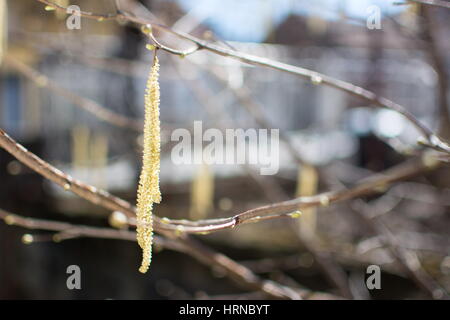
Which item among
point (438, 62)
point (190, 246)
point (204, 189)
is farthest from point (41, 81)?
point (204, 189)

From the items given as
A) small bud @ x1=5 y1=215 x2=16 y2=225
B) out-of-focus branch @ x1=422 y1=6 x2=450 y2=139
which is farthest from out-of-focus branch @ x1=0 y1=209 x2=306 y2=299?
out-of-focus branch @ x1=422 y1=6 x2=450 y2=139

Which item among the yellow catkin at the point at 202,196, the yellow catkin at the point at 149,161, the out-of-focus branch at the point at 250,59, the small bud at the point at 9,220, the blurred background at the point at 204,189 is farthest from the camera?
the yellow catkin at the point at 202,196

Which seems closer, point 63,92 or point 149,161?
point 149,161

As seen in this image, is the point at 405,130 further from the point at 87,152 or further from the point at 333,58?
the point at 87,152

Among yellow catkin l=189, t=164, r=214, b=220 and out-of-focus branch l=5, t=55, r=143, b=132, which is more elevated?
yellow catkin l=189, t=164, r=214, b=220

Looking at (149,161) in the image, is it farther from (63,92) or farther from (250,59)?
(63,92)

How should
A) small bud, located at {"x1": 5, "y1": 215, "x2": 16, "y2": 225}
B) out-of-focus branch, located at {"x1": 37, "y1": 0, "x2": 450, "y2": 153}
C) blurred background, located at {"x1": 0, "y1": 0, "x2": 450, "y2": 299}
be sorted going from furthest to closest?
blurred background, located at {"x1": 0, "y1": 0, "x2": 450, "y2": 299} → small bud, located at {"x1": 5, "y1": 215, "x2": 16, "y2": 225} → out-of-focus branch, located at {"x1": 37, "y1": 0, "x2": 450, "y2": 153}

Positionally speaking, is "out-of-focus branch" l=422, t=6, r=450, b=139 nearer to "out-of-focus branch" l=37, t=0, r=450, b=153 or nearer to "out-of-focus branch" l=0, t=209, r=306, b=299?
"out-of-focus branch" l=37, t=0, r=450, b=153

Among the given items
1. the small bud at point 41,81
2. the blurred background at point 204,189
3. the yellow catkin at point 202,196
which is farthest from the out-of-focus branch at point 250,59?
the yellow catkin at point 202,196

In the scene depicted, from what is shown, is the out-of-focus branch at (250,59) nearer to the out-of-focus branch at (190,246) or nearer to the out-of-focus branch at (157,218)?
the out-of-focus branch at (157,218)

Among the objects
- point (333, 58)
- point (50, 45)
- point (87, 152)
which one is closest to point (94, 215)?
point (87, 152)
